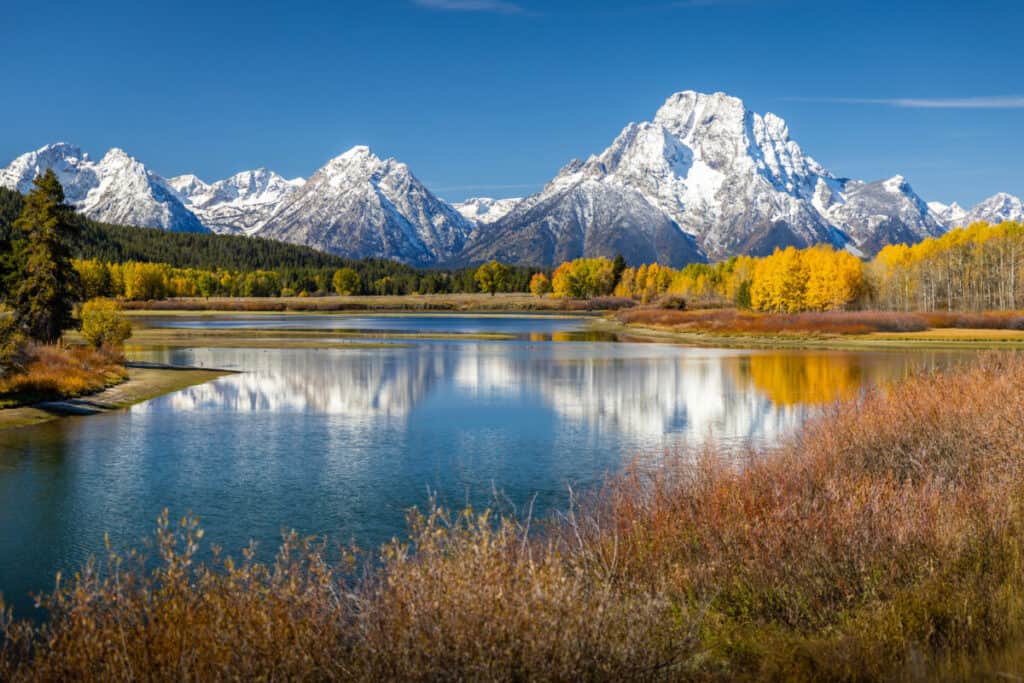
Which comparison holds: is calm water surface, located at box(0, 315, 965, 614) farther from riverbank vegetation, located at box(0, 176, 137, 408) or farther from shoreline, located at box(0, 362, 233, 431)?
riverbank vegetation, located at box(0, 176, 137, 408)

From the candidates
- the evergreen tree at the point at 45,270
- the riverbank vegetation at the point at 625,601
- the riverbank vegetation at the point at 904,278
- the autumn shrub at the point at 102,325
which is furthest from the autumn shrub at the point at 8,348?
the riverbank vegetation at the point at 904,278

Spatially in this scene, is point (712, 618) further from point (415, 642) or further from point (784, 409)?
point (784, 409)

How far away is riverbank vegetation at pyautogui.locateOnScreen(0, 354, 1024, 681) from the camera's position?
343 inches

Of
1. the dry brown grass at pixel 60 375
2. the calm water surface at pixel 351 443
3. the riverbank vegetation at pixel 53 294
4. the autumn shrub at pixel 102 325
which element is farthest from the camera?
the autumn shrub at pixel 102 325

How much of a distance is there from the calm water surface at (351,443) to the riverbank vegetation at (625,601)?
419cm

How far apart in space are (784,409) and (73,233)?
48305mm

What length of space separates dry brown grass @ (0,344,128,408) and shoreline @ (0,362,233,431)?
1.70 feet

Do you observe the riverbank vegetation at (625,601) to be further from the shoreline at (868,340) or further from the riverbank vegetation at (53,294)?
the shoreline at (868,340)

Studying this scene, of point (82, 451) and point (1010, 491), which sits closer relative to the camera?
point (1010, 491)

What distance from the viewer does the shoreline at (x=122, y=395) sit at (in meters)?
34.5

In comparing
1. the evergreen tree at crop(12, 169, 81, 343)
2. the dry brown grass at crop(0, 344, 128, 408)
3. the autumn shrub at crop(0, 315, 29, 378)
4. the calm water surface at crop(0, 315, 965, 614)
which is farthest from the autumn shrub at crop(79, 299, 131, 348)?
the autumn shrub at crop(0, 315, 29, 378)

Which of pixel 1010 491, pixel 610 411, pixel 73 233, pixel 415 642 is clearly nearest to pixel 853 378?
pixel 610 411

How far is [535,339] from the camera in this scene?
9644cm

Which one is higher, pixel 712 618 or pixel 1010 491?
pixel 1010 491
